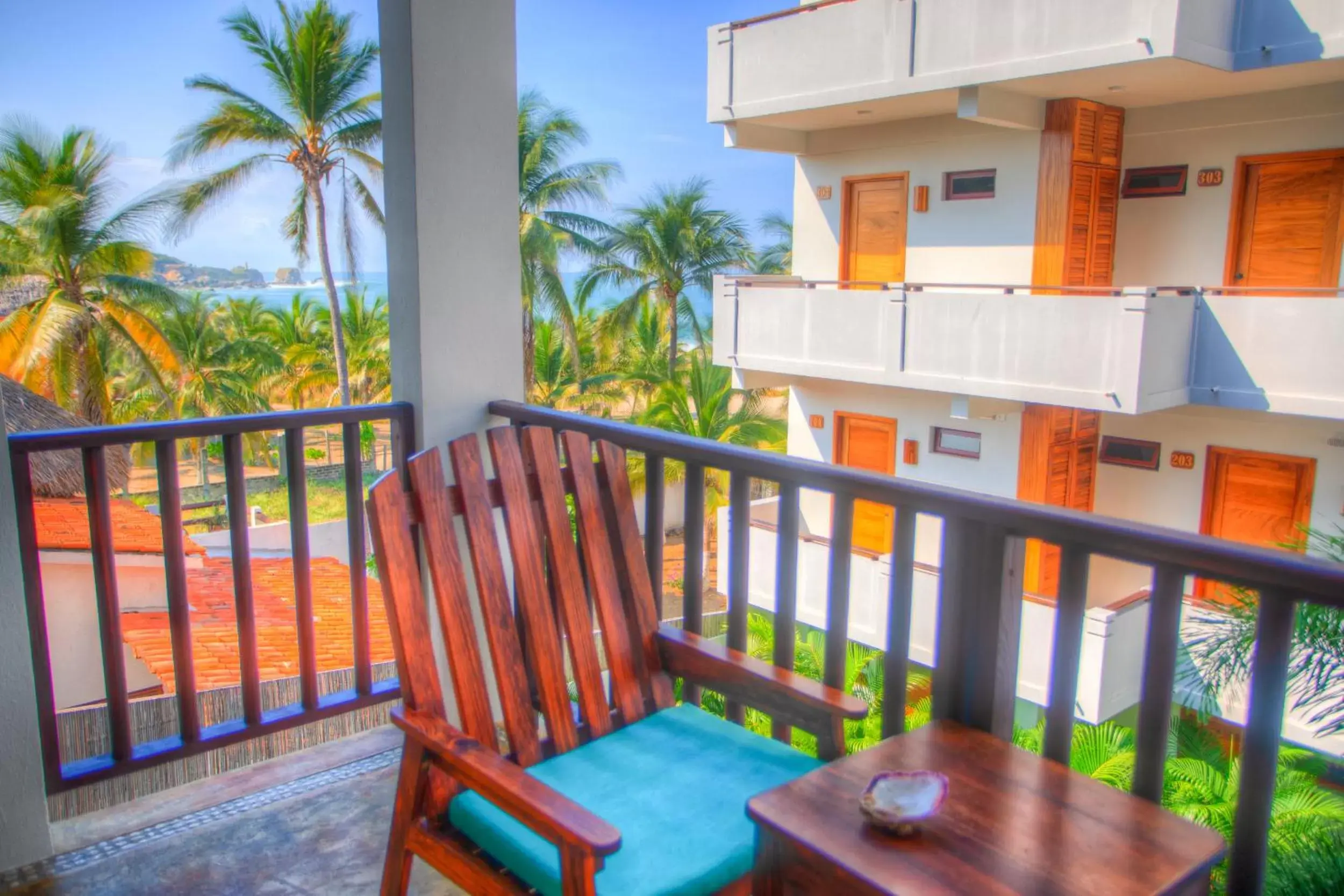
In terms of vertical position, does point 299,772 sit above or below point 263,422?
below

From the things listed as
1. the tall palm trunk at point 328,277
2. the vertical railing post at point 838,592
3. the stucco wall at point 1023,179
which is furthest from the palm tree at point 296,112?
the vertical railing post at point 838,592

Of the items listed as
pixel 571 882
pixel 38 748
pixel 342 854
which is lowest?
pixel 342 854

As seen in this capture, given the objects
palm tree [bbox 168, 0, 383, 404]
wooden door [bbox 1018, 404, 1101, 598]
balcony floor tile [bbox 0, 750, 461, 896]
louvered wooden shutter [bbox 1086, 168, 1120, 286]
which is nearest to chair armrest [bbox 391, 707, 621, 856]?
balcony floor tile [bbox 0, 750, 461, 896]

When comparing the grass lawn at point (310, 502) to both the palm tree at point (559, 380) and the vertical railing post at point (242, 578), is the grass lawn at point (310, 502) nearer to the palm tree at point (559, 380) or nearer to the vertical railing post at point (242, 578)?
the palm tree at point (559, 380)

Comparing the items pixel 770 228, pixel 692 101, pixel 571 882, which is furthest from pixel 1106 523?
pixel 692 101

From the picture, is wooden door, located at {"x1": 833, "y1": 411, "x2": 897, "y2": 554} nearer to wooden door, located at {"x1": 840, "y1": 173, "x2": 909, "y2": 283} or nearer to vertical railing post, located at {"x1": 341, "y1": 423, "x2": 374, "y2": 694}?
wooden door, located at {"x1": 840, "y1": 173, "x2": 909, "y2": 283}

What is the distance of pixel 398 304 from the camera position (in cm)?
247

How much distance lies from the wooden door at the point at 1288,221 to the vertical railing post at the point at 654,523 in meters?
7.06

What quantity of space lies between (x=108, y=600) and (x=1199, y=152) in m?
8.43

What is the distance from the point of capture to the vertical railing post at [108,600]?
2.07 metres

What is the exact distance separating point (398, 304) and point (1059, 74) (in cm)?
670

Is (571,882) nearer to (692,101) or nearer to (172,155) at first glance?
(172,155)

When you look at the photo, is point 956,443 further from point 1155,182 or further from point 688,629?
point 688,629

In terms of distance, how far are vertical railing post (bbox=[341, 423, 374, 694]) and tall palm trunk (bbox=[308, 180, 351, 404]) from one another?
22.0 meters
